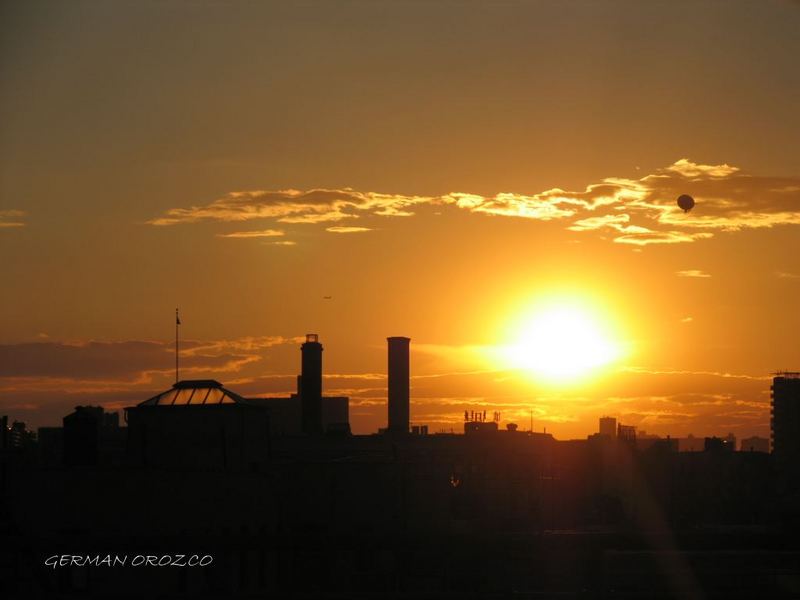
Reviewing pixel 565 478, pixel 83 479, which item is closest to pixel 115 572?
pixel 83 479

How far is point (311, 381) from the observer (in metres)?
74.4

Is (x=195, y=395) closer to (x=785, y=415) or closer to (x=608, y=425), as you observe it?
(x=608, y=425)

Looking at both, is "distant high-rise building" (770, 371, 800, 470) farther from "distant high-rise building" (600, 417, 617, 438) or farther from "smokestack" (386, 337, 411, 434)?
"smokestack" (386, 337, 411, 434)

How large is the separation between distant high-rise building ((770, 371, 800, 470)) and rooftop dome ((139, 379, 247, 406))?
84.2 m

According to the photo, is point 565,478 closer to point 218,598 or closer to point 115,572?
point 115,572

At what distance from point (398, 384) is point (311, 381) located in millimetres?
5794

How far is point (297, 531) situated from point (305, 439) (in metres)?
24.2

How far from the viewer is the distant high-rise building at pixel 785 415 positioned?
12181 centimetres

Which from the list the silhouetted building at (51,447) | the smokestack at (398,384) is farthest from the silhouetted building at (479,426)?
the silhouetted building at (51,447)

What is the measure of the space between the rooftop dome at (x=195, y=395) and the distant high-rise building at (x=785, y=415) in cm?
8419

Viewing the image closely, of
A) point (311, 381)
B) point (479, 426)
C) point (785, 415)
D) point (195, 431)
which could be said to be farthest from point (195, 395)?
point (785, 415)

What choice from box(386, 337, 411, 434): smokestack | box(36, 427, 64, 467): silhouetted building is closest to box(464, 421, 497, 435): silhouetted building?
box(386, 337, 411, 434): smokestack

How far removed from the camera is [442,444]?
7212 centimetres

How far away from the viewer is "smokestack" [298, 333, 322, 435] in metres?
74.3
